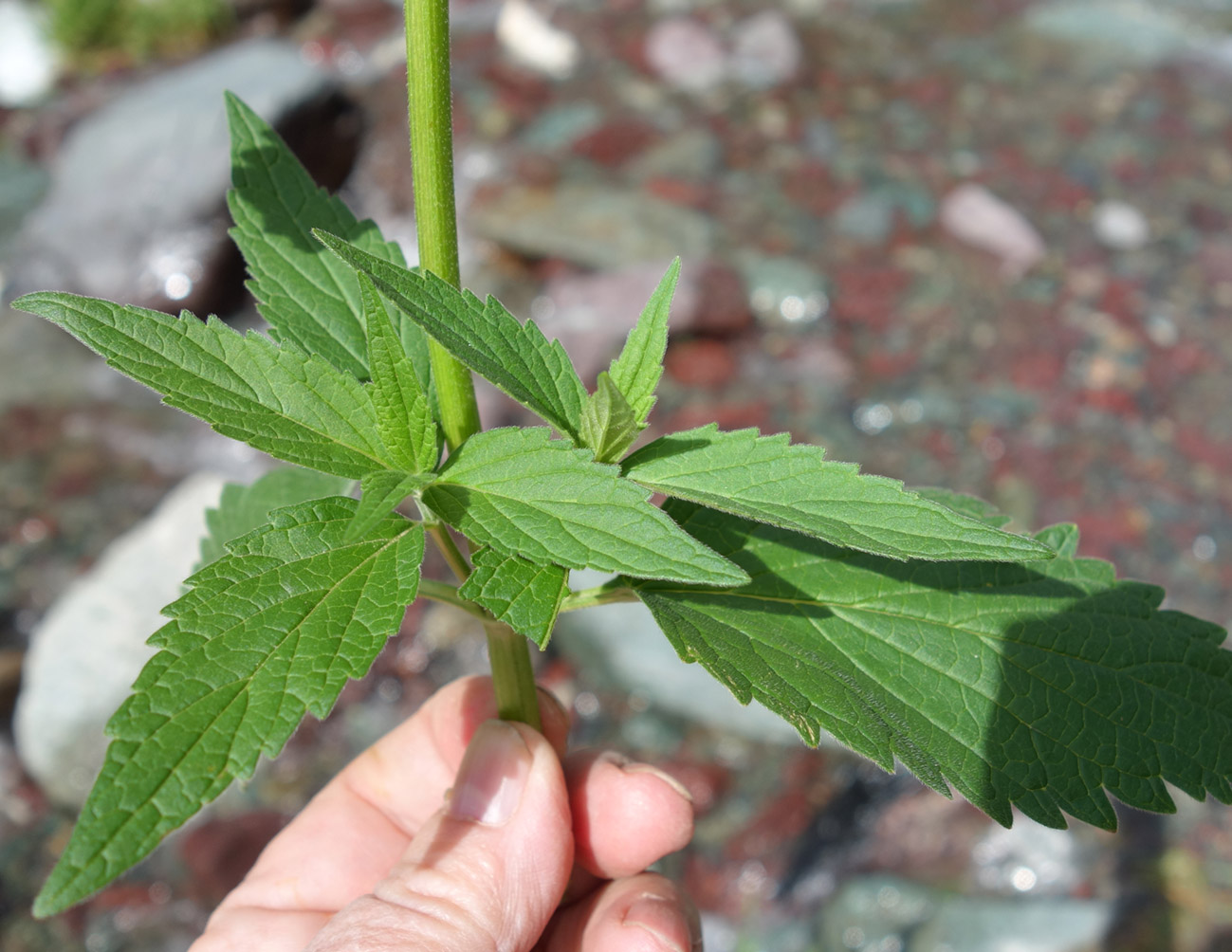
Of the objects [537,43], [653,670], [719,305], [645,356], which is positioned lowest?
[653,670]

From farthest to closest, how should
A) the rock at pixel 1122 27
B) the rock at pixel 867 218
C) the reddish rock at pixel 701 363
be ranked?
the rock at pixel 1122 27
the rock at pixel 867 218
the reddish rock at pixel 701 363

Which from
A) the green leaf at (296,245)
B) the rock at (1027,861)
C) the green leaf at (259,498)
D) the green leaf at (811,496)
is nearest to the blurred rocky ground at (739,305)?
the rock at (1027,861)

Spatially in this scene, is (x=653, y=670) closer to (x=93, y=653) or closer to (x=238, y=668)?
(x=93, y=653)

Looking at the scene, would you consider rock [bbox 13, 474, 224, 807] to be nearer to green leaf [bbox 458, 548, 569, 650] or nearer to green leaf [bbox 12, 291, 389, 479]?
green leaf [bbox 12, 291, 389, 479]

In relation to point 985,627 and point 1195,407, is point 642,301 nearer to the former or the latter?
point 1195,407

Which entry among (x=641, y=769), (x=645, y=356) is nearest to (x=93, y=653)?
(x=641, y=769)

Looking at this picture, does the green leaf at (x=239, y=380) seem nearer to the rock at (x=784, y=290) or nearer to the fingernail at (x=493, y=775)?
the fingernail at (x=493, y=775)

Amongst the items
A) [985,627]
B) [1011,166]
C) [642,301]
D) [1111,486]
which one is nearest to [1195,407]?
[1111,486]
